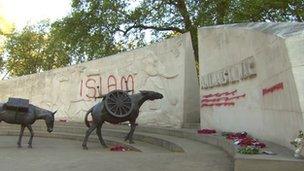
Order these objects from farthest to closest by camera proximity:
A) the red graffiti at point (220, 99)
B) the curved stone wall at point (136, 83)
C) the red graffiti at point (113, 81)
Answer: the red graffiti at point (113, 81) → the curved stone wall at point (136, 83) → the red graffiti at point (220, 99)

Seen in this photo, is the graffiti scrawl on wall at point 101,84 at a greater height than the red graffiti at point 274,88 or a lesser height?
greater

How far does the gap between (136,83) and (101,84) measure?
7.61ft

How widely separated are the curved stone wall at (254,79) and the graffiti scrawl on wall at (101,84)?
197 inches

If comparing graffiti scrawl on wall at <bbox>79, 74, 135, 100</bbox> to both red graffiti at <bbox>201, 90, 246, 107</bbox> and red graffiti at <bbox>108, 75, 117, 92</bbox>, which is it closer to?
red graffiti at <bbox>108, 75, 117, 92</bbox>

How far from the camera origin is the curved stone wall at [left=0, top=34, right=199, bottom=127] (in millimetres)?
16328

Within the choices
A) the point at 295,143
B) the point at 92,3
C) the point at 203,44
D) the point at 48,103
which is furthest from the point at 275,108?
the point at 92,3

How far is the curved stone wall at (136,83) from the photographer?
1633 centimetres

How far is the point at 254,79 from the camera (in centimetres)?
1089

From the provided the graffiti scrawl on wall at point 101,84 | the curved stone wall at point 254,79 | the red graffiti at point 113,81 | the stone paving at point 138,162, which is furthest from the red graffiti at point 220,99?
the red graffiti at point 113,81

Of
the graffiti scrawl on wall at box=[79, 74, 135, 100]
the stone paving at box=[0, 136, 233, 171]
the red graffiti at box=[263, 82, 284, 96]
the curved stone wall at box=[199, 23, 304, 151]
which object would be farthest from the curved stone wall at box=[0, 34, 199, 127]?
the red graffiti at box=[263, 82, 284, 96]

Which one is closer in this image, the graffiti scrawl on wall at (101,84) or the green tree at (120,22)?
the graffiti scrawl on wall at (101,84)

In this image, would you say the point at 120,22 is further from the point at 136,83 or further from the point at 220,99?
the point at 220,99

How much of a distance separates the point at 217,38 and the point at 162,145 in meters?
3.22

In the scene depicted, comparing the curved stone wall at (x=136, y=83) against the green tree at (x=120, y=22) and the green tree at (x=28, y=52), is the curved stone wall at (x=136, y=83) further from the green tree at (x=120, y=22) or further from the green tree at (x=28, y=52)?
the green tree at (x=28, y=52)
